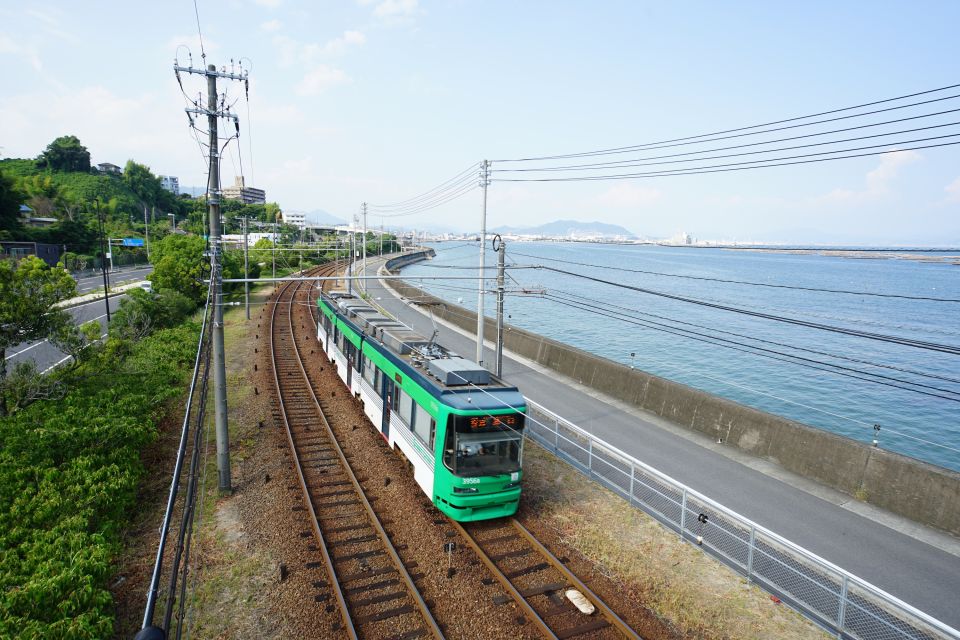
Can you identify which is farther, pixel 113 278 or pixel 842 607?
pixel 113 278

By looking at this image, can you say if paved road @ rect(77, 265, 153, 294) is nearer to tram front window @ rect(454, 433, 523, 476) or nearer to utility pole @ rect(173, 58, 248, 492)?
utility pole @ rect(173, 58, 248, 492)

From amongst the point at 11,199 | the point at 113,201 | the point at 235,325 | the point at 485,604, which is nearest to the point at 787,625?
the point at 485,604

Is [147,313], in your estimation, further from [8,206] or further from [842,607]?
[8,206]

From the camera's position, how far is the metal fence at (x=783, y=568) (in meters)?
8.21

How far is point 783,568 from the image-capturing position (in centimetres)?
1012

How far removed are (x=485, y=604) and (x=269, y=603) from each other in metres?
3.51

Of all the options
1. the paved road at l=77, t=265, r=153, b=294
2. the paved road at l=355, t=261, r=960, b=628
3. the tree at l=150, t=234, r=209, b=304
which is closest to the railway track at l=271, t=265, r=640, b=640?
the paved road at l=355, t=261, r=960, b=628

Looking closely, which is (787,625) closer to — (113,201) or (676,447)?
(676,447)

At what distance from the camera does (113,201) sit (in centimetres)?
8769

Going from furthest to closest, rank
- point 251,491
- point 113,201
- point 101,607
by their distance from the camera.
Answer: point 113,201 < point 251,491 < point 101,607

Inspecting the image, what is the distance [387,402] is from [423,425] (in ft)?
9.82

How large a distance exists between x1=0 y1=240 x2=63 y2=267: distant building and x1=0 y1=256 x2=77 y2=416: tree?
138ft

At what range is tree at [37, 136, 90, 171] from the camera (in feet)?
320

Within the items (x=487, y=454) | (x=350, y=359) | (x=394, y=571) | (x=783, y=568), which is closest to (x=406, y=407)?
(x=487, y=454)
